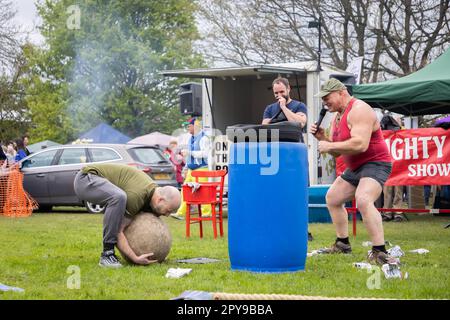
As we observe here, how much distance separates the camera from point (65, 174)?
717 inches

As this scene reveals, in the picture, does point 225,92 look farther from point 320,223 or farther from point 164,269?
point 164,269

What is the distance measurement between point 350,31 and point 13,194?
17169 millimetres

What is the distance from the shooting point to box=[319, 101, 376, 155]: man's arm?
7.84m

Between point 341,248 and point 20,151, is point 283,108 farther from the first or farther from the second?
point 20,151

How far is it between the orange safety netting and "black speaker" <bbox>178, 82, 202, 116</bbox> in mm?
4258

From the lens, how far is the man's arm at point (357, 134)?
7.84 meters

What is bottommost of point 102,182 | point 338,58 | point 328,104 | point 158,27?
point 102,182

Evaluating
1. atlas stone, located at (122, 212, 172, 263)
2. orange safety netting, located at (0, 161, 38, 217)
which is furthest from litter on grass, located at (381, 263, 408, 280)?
orange safety netting, located at (0, 161, 38, 217)

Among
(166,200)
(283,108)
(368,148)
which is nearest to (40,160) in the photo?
(283,108)

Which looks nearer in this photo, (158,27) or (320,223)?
(320,223)

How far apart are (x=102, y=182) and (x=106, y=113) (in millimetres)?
41597

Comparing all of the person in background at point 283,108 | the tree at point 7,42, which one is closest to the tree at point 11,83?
the tree at point 7,42

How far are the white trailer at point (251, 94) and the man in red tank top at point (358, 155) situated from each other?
6626 mm
